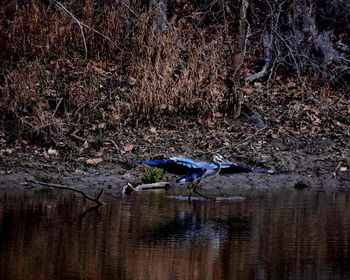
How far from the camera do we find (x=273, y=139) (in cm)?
1289

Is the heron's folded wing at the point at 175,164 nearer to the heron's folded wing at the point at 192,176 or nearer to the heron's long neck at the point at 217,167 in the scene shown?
the heron's folded wing at the point at 192,176

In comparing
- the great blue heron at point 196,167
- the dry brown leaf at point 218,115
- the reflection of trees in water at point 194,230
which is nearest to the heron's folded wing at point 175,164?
the great blue heron at point 196,167

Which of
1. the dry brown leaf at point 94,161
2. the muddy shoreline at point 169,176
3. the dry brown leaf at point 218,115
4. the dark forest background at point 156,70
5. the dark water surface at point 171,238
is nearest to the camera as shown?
the dark water surface at point 171,238

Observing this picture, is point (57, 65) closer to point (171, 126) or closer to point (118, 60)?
point (118, 60)

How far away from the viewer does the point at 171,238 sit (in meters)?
6.86

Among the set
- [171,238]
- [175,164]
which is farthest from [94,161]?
[171,238]

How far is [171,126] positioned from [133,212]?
5240 mm

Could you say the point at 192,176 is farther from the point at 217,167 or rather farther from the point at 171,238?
the point at 171,238

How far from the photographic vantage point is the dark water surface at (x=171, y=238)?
556 cm

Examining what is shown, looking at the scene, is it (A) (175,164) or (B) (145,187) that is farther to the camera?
(B) (145,187)

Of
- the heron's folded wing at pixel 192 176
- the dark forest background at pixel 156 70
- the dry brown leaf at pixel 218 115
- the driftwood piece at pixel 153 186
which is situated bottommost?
the driftwood piece at pixel 153 186

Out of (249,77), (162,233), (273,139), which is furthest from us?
(249,77)

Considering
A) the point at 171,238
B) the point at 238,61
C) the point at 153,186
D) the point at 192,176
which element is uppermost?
the point at 238,61

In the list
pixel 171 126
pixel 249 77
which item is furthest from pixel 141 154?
pixel 249 77
